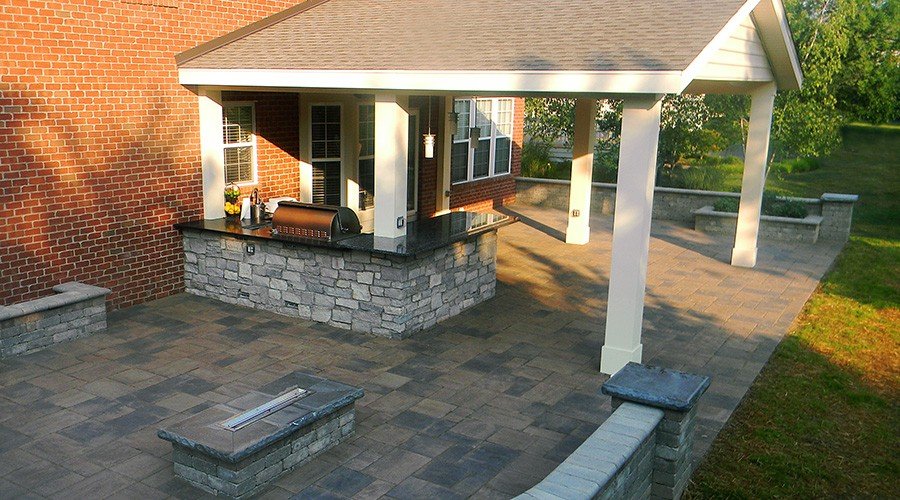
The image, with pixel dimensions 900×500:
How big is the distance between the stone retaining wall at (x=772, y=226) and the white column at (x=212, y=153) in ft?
30.6

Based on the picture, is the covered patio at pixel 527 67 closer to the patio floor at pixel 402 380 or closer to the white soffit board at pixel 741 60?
the white soffit board at pixel 741 60

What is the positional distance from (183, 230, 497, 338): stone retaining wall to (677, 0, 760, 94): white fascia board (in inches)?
132

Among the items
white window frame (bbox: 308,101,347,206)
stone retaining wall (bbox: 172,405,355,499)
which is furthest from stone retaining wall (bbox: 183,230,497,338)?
stone retaining wall (bbox: 172,405,355,499)

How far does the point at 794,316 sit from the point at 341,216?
5.83 metres

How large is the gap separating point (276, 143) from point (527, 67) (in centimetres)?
499

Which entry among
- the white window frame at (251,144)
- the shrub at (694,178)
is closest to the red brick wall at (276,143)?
the white window frame at (251,144)

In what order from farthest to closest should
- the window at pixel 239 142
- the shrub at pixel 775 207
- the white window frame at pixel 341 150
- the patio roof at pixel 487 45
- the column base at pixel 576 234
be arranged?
the shrub at pixel 775 207 < the column base at pixel 576 234 < the white window frame at pixel 341 150 < the window at pixel 239 142 < the patio roof at pixel 487 45

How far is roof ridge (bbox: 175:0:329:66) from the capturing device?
9430 millimetres

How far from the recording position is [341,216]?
8.91 meters

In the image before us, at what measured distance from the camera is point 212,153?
988cm

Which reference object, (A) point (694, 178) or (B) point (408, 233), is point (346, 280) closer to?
(B) point (408, 233)

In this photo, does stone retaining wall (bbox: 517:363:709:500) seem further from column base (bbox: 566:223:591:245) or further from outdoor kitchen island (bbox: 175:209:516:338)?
column base (bbox: 566:223:591:245)

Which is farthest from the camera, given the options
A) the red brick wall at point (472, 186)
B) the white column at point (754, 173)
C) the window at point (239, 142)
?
the red brick wall at point (472, 186)

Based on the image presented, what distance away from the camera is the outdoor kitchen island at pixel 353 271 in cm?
841
